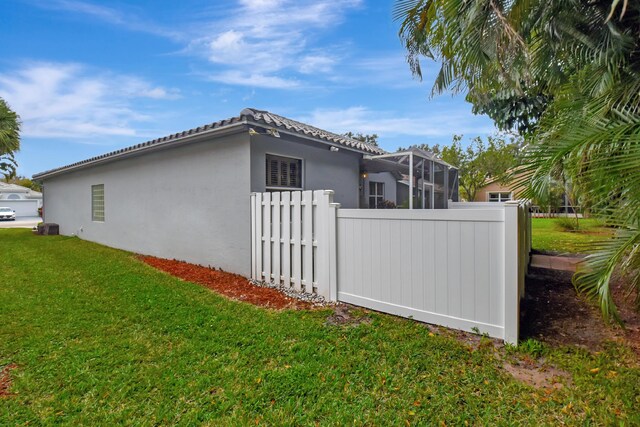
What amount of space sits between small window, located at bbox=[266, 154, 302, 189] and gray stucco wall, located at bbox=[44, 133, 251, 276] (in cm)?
73

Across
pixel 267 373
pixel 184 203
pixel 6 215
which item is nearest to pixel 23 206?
pixel 6 215

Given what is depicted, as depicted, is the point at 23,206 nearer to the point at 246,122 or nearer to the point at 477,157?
the point at 246,122

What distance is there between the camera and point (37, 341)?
3674mm

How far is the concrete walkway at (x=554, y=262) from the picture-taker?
7251 mm

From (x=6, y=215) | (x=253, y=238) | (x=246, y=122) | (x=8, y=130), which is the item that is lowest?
(x=253, y=238)

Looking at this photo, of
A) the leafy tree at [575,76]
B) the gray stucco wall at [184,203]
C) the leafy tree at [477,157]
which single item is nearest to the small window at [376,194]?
the gray stucco wall at [184,203]

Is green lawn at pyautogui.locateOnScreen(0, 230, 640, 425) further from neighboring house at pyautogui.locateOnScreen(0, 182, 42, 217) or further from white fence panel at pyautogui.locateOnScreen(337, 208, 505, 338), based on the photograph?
neighboring house at pyautogui.locateOnScreen(0, 182, 42, 217)

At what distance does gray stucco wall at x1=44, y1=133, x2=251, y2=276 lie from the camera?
6.60m

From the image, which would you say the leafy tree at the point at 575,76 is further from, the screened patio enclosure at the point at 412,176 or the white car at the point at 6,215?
the white car at the point at 6,215

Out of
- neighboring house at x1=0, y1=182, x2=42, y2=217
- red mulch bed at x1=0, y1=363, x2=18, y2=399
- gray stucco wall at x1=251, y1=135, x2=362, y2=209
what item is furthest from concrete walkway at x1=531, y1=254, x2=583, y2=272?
neighboring house at x1=0, y1=182, x2=42, y2=217

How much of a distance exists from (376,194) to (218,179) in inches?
250

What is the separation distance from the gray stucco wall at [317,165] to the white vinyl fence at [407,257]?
3.57 ft

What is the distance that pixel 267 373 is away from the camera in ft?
9.63

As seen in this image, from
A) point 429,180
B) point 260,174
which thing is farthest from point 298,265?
point 429,180
